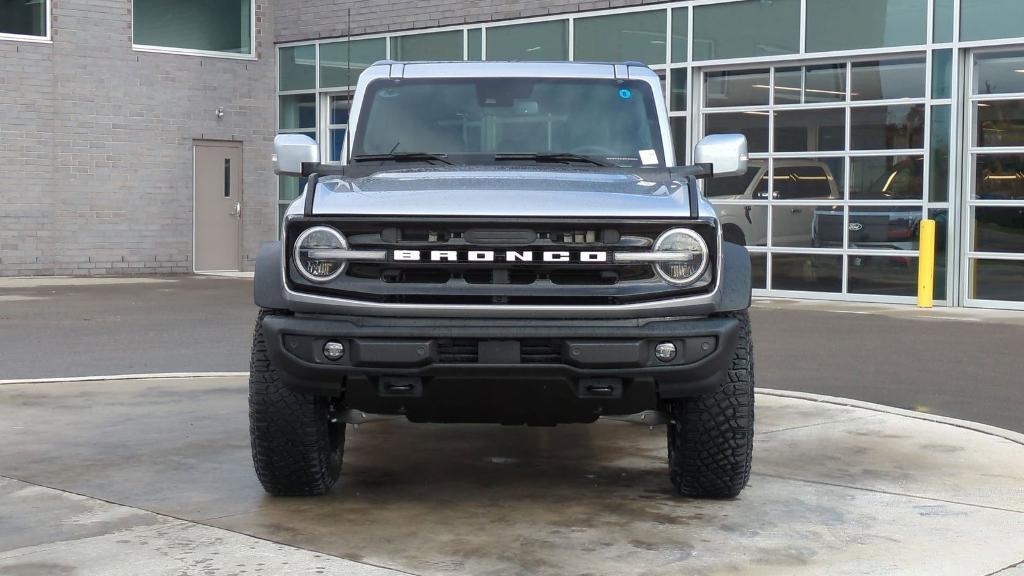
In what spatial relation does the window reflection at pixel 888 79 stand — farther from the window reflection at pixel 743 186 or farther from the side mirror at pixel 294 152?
the side mirror at pixel 294 152

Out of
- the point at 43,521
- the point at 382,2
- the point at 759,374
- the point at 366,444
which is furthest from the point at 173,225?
the point at 43,521

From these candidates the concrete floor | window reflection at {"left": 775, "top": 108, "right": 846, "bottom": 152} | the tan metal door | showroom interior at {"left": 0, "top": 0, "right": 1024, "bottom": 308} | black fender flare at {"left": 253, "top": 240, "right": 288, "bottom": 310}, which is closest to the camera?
the concrete floor

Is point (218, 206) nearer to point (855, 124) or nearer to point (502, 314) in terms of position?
point (855, 124)

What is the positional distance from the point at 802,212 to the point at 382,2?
9338 mm

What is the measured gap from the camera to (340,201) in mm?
5641

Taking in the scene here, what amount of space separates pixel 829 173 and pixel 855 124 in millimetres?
785

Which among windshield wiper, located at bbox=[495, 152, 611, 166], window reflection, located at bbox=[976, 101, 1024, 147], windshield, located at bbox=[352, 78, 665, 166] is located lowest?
windshield wiper, located at bbox=[495, 152, 611, 166]

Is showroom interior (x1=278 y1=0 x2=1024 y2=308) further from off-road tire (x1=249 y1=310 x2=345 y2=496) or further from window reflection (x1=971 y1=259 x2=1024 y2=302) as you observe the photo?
off-road tire (x1=249 y1=310 x2=345 y2=496)

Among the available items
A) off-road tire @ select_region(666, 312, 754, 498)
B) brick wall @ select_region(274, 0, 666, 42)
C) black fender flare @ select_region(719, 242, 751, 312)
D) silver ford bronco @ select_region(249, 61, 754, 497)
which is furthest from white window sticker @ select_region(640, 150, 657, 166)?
brick wall @ select_region(274, 0, 666, 42)

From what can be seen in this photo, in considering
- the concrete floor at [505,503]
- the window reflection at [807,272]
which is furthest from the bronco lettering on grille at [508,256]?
the window reflection at [807,272]

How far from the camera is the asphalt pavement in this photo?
1021cm

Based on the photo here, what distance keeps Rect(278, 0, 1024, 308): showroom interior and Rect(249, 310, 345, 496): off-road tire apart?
11984 millimetres

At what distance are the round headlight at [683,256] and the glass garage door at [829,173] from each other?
1358 cm

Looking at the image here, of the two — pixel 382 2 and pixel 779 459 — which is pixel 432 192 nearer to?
pixel 779 459
